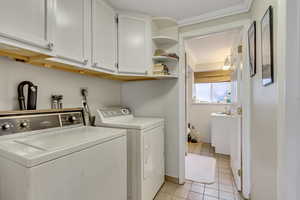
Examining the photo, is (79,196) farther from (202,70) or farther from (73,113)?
(202,70)

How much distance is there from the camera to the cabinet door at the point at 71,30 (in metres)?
1.20

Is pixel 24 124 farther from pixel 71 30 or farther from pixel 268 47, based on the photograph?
pixel 268 47

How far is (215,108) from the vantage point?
4094mm

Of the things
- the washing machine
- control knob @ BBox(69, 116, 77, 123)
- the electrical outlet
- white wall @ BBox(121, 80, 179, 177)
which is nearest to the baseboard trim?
white wall @ BBox(121, 80, 179, 177)

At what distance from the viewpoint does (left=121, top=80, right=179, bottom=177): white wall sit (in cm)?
214

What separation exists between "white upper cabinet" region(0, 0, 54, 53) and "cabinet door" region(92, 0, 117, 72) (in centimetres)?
47

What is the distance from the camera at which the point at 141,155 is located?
5.02 feet

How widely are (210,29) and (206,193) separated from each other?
2228mm

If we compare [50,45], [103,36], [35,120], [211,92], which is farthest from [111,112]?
[211,92]

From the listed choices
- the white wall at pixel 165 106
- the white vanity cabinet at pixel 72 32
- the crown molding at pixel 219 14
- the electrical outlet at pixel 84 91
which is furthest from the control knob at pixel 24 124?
the crown molding at pixel 219 14

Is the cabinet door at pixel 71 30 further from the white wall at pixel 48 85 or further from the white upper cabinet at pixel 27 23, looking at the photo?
the white wall at pixel 48 85

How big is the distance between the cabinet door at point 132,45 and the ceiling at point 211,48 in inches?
38.1

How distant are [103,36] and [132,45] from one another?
39 centimetres

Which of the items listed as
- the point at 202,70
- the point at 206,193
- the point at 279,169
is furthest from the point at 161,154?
the point at 202,70
